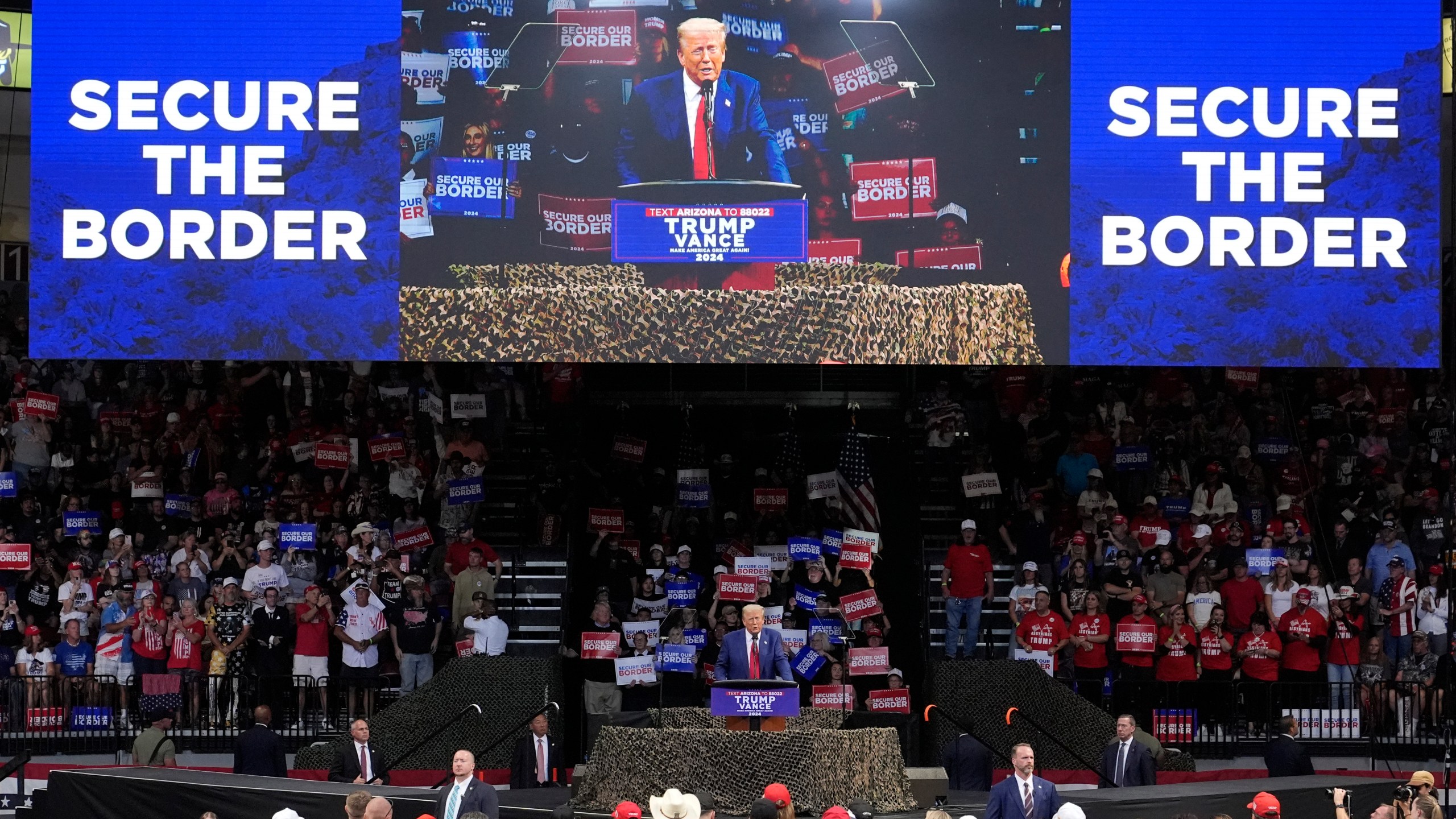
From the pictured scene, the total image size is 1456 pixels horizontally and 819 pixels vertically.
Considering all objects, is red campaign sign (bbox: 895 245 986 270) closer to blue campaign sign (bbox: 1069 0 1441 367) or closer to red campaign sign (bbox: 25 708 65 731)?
blue campaign sign (bbox: 1069 0 1441 367)

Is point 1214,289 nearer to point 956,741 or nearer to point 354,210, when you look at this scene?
point 956,741

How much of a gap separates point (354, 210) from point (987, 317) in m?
6.20

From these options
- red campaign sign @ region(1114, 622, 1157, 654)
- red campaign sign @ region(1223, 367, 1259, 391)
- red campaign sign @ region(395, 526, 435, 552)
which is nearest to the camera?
red campaign sign @ region(1114, 622, 1157, 654)

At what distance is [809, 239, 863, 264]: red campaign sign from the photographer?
1830 cm

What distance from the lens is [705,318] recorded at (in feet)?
59.9

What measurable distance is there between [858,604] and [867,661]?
2.33ft

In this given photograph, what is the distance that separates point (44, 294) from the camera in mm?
18141

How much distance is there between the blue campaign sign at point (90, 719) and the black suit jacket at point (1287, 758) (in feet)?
38.7

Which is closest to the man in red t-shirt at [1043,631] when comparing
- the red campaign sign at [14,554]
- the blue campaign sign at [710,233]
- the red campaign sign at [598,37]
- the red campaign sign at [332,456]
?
the blue campaign sign at [710,233]

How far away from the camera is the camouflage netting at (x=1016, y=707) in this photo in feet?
62.5

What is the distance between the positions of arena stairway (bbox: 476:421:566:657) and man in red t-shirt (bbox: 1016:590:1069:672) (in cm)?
526

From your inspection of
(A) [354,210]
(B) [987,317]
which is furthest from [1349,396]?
(A) [354,210]

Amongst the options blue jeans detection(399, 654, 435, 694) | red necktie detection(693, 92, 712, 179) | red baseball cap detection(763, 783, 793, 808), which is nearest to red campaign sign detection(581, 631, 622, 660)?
blue jeans detection(399, 654, 435, 694)

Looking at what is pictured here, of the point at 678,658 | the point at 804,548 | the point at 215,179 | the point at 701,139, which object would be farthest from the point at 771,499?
the point at 215,179
